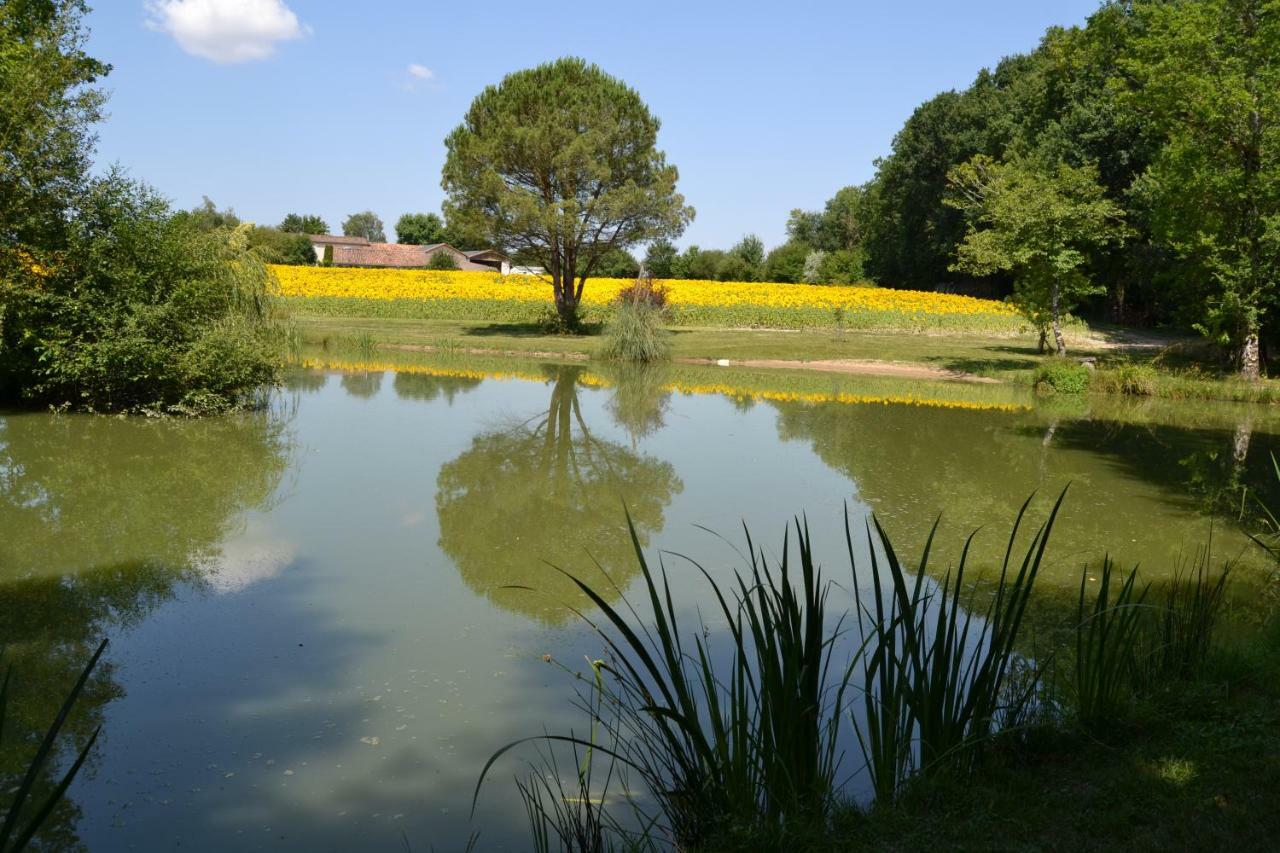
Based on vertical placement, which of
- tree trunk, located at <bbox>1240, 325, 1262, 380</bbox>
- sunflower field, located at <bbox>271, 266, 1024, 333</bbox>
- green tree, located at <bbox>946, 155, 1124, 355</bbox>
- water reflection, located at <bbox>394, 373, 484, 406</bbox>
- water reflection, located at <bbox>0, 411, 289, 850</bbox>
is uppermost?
green tree, located at <bbox>946, 155, 1124, 355</bbox>

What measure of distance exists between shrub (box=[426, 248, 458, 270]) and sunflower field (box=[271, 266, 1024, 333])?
22732mm

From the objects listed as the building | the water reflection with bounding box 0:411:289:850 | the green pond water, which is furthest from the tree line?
the building

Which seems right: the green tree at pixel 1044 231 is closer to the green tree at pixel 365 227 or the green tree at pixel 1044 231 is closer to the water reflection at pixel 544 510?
the water reflection at pixel 544 510

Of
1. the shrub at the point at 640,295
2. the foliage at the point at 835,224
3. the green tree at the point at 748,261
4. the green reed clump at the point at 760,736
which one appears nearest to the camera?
the green reed clump at the point at 760,736

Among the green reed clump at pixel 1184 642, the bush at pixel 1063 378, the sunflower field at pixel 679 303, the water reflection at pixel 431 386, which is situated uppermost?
the sunflower field at pixel 679 303

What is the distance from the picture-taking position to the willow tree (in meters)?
32.3

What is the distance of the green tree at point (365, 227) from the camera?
139 m

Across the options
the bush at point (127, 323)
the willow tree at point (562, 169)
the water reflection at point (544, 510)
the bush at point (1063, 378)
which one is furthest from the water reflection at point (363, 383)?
the bush at point (1063, 378)

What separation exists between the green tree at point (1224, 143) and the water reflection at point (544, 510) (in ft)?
49.6

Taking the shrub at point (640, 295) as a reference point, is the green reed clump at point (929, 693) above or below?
below

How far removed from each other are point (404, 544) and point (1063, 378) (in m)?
18.3

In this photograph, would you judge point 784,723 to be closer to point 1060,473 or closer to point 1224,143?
point 1060,473

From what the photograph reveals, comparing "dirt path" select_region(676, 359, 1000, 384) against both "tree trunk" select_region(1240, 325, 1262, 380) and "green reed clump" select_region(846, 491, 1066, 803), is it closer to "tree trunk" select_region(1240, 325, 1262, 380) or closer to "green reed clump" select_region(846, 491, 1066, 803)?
"tree trunk" select_region(1240, 325, 1262, 380)

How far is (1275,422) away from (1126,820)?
17.2 meters
